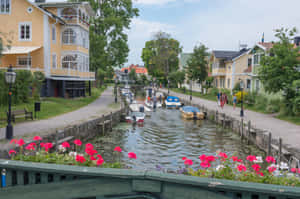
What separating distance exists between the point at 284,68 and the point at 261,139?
8.65 metres

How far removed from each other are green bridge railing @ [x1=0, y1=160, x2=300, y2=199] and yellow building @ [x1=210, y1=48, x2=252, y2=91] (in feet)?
131

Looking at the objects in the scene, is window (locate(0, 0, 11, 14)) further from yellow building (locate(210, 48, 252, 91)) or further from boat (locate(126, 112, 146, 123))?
yellow building (locate(210, 48, 252, 91))

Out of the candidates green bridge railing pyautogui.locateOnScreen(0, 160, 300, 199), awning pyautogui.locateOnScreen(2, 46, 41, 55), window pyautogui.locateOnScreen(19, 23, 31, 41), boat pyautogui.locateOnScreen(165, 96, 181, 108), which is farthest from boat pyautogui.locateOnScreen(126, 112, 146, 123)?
green bridge railing pyautogui.locateOnScreen(0, 160, 300, 199)

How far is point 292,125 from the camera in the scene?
20531 mm

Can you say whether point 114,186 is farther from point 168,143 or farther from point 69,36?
point 69,36

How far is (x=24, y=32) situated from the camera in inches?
1270

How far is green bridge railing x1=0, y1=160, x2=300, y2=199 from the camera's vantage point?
3.46m

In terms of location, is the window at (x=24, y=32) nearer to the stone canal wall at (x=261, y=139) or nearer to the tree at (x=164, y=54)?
the stone canal wall at (x=261, y=139)

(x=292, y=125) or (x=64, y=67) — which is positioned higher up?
(x=64, y=67)

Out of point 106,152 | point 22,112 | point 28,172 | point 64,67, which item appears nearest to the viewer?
point 28,172

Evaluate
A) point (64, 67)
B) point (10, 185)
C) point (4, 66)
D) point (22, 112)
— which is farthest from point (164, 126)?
point (10, 185)

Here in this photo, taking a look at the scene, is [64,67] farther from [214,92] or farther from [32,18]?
[214,92]

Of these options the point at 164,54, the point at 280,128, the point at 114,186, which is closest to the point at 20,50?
the point at 280,128

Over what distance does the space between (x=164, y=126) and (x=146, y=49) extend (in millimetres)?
71091
